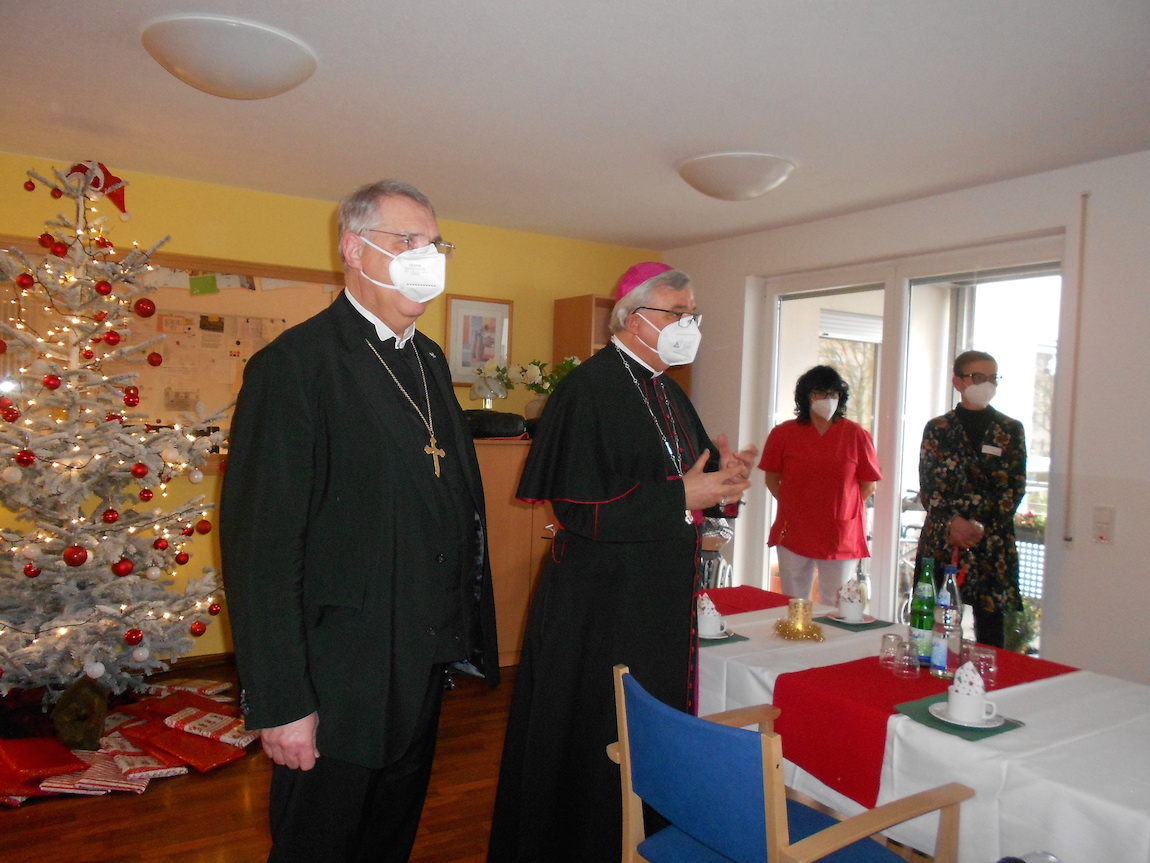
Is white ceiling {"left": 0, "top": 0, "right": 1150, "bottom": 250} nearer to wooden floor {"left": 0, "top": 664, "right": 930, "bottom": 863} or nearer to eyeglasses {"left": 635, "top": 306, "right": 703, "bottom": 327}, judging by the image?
eyeglasses {"left": 635, "top": 306, "right": 703, "bottom": 327}

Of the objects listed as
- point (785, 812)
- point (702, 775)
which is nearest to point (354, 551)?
point (702, 775)

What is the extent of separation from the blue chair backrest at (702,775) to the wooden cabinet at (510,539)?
120 inches

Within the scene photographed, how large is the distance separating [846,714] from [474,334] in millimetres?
3839

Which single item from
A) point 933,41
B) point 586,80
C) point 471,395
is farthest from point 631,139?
point 471,395

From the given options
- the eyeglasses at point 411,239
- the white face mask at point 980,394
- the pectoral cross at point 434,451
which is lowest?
the pectoral cross at point 434,451

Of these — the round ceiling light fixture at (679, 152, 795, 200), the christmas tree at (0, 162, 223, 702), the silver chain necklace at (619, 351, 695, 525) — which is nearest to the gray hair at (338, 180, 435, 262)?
the silver chain necklace at (619, 351, 695, 525)

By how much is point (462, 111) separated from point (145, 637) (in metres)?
2.47

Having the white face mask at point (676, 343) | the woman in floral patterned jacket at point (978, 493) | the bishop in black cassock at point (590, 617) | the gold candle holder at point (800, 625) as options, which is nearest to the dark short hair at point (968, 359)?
the woman in floral patterned jacket at point (978, 493)

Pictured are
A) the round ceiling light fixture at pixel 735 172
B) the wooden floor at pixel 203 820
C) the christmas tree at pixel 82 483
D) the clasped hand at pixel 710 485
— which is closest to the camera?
the clasped hand at pixel 710 485

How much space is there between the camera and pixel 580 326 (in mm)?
5281

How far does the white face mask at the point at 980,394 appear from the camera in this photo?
349cm

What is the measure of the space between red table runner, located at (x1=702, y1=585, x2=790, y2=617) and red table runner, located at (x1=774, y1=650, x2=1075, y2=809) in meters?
0.58

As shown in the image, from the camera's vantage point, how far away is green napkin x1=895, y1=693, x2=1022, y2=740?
5.29ft

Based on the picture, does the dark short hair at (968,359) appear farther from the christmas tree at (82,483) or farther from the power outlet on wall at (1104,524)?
the christmas tree at (82,483)
